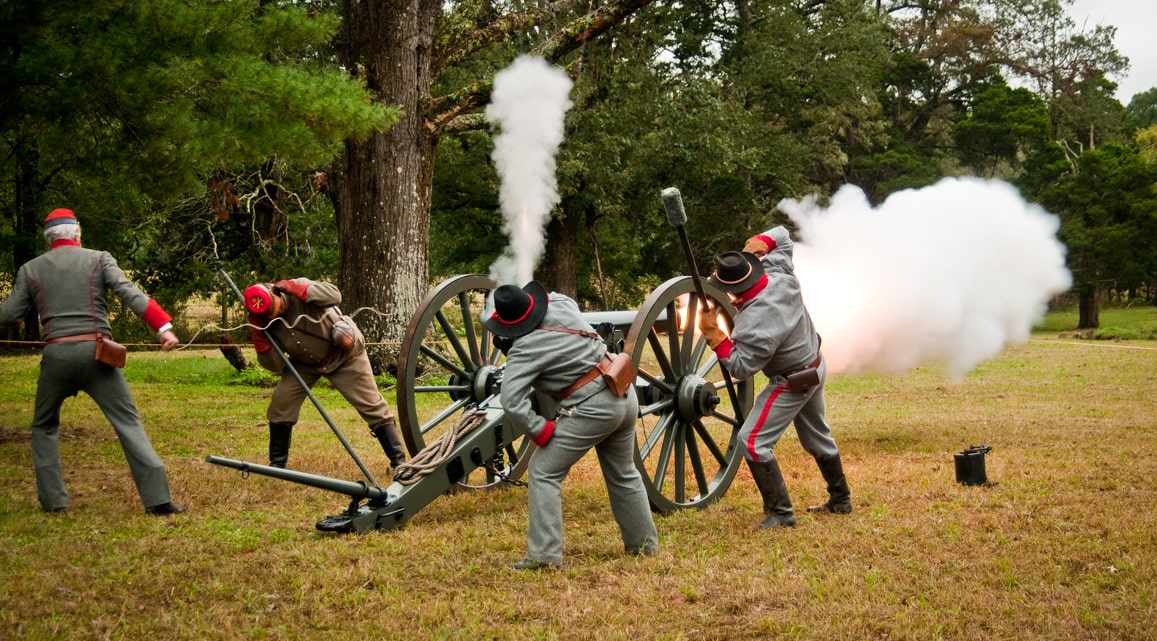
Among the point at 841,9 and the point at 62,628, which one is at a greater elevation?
the point at 841,9

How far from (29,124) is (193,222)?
9098 millimetres

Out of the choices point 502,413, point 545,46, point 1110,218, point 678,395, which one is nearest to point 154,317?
point 502,413

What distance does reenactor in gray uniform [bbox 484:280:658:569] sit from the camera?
4.95 metres

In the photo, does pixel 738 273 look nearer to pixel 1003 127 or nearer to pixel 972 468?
pixel 972 468

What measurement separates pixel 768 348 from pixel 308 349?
2.85m

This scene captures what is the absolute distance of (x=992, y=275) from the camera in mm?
9289

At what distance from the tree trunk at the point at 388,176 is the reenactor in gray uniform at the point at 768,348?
7.21 meters

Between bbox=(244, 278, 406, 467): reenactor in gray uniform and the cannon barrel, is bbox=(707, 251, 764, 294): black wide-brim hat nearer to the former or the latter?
the cannon barrel

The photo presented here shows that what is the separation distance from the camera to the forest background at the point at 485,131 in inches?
299

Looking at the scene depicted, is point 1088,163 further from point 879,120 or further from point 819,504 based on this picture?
point 819,504

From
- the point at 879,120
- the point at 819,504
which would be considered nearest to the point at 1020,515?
the point at 819,504

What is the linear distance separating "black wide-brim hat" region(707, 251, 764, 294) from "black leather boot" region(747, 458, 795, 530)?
36.4 inches

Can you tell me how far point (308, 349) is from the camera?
22.5 feet

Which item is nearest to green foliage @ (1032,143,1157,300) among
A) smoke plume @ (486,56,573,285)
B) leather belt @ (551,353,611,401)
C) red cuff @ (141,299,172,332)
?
smoke plume @ (486,56,573,285)
